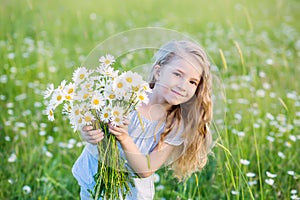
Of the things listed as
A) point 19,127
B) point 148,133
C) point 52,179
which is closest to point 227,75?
point 19,127

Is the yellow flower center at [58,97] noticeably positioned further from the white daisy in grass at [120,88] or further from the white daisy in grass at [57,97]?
the white daisy in grass at [120,88]

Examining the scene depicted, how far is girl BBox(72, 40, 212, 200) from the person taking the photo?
150 cm

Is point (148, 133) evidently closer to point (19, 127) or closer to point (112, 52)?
point (112, 52)

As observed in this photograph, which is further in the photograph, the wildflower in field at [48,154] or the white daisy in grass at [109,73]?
the wildflower in field at [48,154]

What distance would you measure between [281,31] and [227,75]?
1.73 m

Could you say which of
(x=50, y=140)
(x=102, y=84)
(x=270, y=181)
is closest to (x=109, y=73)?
(x=102, y=84)

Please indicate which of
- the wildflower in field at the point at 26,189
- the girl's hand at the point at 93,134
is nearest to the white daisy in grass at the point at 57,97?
the girl's hand at the point at 93,134

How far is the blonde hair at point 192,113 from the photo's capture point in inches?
60.1

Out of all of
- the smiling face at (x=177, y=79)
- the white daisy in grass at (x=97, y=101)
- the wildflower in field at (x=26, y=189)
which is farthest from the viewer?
the wildflower in field at (x=26, y=189)

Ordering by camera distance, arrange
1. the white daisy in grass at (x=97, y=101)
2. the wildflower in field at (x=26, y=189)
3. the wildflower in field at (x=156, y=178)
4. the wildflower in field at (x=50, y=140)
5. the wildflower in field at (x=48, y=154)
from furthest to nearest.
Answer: the wildflower in field at (x=50, y=140) < the wildflower in field at (x=48, y=154) < the wildflower in field at (x=156, y=178) < the wildflower in field at (x=26, y=189) < the white daisy in grass at (x=97, y=101)

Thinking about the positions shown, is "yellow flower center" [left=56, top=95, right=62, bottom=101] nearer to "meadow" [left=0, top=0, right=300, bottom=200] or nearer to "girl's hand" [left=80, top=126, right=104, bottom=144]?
"girl's hand" [left=80, top=126, right=104, bottom=144]

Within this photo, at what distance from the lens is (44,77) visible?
10.7 feet

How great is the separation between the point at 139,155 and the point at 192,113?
24 centimetres

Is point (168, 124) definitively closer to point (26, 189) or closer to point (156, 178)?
point (156, 178)
